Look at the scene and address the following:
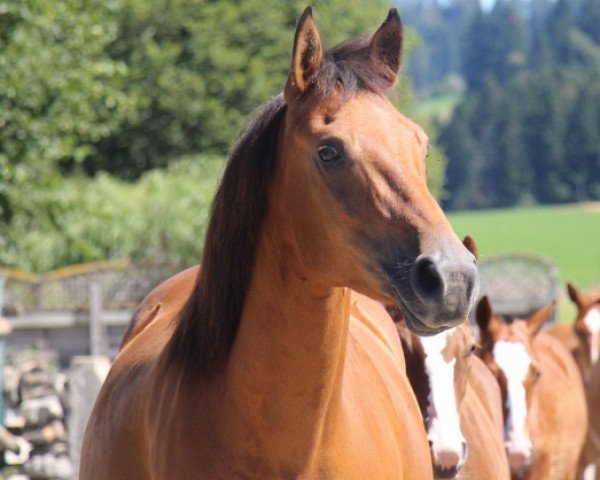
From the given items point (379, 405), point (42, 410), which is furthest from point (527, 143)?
point (379, 405)

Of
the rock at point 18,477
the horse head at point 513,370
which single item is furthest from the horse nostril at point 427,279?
the rock at point 18,477

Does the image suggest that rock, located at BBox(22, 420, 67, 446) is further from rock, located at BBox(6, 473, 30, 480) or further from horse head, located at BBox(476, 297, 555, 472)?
horse head, located at BBox(476, 297, 555, 472)

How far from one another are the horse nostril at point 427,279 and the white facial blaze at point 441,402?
181cm

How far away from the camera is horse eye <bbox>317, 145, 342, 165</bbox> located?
299 centimetres

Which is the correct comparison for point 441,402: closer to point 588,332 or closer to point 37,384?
point 37,384

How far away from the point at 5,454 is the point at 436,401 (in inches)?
159

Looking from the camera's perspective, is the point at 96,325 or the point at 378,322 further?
the point at 96,325

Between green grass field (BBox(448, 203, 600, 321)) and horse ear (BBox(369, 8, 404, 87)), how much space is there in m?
43.5

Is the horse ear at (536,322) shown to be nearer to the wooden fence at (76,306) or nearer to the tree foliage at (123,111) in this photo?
the tree foliage at (123,111)

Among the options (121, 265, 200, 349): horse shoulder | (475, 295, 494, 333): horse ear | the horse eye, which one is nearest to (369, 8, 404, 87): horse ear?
the horse eye

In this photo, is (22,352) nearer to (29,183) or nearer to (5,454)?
(29,183)

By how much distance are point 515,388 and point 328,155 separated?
401 centimetres

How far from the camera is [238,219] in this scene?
10.6 feet

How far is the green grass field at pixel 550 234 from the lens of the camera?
2264 inches
